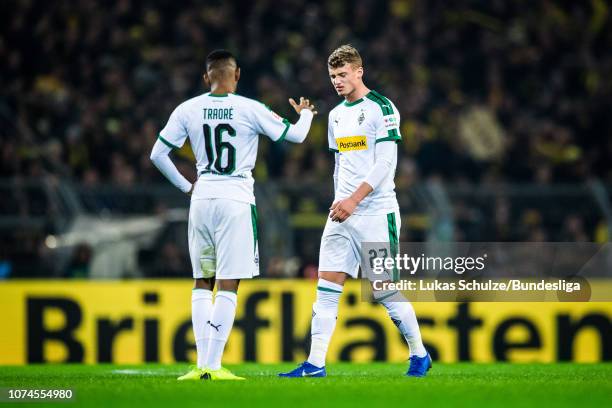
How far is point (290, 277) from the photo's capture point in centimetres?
1394

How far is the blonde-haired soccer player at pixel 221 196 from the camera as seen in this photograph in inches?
322

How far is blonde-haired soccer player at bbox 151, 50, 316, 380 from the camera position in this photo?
→ 26.9 feet

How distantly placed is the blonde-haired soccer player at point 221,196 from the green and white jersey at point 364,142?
0.48 m

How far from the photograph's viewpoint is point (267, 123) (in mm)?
8312

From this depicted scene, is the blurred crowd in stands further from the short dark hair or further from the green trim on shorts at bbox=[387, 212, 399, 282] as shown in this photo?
the short dark hair

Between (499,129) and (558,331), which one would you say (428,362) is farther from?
(499,129)

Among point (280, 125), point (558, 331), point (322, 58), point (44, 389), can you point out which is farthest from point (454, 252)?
point (322, 58)

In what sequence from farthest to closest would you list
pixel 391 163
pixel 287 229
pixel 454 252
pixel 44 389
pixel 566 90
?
pixel 566 90
pixel 287 229
pixel 454 252
pixel 391 163
pixel 44 389

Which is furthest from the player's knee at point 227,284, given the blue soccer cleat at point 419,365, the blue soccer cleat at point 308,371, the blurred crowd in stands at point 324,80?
the blurred crowd in stands at point 324,80

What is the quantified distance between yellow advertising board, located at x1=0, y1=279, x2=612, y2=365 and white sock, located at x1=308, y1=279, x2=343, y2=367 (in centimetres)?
447

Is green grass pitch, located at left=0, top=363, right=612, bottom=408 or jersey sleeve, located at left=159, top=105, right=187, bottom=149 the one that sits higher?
jersey sleeve, located at left=159, top=105, right=187, bottom=149

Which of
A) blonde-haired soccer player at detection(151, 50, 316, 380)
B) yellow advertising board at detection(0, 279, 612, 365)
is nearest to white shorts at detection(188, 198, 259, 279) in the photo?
blonde-haired soccer player at detection(151, 50, 316, 380)

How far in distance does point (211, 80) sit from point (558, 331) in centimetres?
608

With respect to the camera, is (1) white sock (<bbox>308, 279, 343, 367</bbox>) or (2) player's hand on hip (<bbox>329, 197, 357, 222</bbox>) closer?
(2) player's hand on hip (<bbox>329, 197, 357, 222</bbox>)
